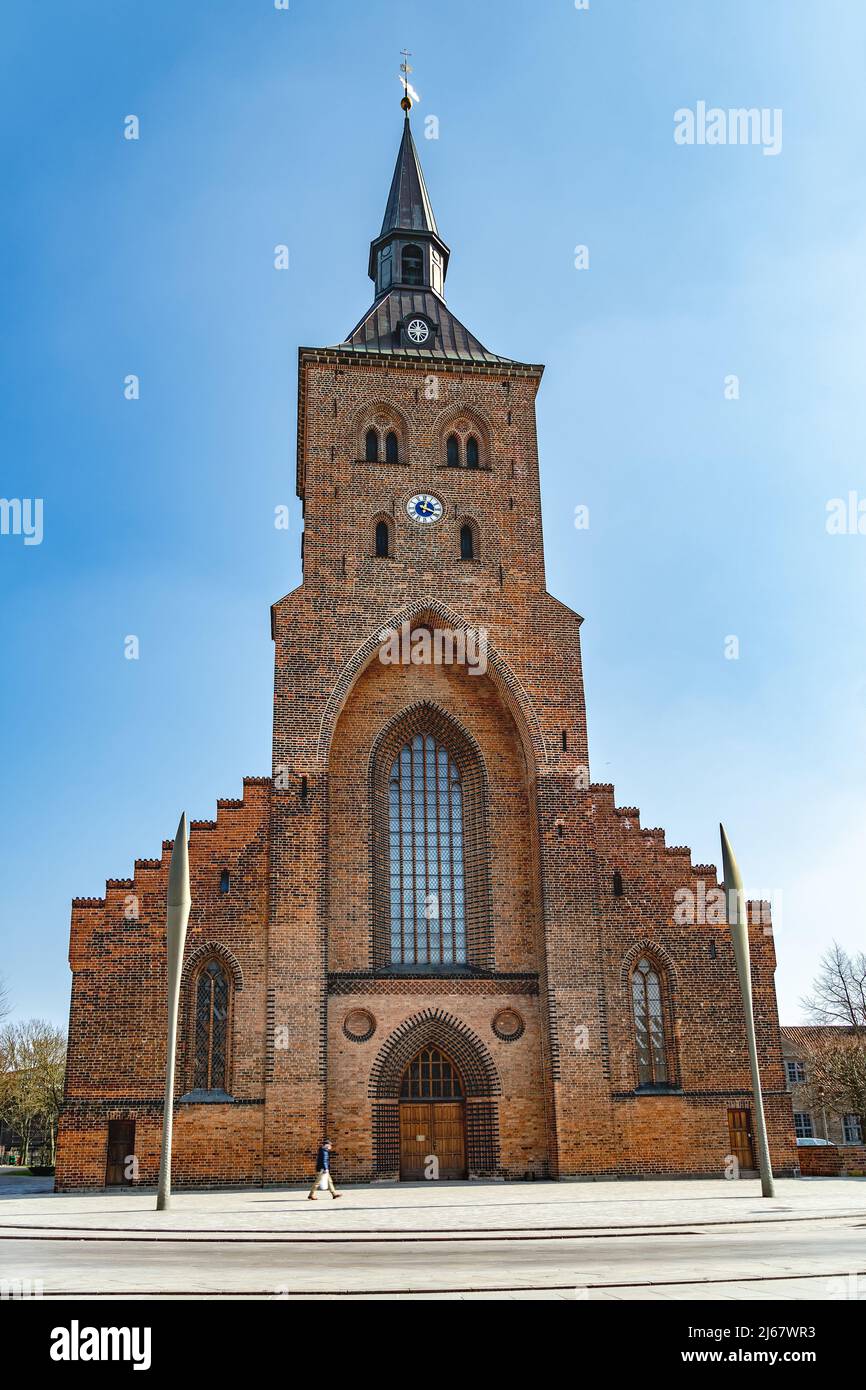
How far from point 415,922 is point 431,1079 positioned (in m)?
3.69

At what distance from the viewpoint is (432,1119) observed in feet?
86.4

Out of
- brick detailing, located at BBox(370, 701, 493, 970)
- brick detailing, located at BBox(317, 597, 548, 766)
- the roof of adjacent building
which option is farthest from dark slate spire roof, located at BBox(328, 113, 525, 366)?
the roof of adjacent building

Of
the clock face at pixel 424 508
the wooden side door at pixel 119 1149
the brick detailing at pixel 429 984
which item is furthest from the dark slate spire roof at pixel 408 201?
the wooden side door at pixel 119 1149

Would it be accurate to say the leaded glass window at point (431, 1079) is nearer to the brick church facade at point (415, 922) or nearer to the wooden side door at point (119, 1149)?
the brick church facade at point (415, 922)

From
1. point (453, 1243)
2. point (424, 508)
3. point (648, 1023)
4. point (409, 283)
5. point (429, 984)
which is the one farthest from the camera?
point (409, 283)

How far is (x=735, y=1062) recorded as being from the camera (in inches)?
1061

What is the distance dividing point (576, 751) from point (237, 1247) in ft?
56.5

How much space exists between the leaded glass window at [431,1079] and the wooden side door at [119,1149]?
6140mm

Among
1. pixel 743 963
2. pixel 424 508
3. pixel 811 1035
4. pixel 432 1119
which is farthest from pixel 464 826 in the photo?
pixel 811 1035

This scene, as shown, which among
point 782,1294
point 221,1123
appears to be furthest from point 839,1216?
point 221,1123

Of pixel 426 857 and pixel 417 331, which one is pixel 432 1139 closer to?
pixel 426 857

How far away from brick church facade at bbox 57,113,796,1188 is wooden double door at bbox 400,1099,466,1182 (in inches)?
2.1
